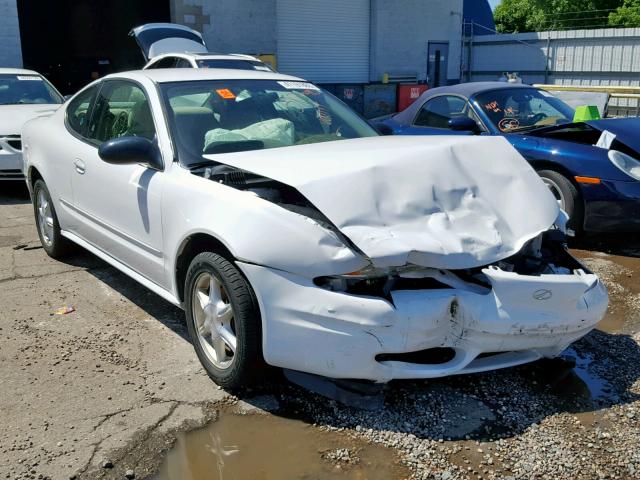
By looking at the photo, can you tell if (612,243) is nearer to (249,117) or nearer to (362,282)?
(249,117)

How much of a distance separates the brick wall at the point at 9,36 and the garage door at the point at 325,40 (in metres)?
7.90

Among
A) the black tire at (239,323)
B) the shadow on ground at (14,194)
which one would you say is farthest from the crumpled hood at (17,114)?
the black tire at (239,323)

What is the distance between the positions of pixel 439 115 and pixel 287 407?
4.75 metres

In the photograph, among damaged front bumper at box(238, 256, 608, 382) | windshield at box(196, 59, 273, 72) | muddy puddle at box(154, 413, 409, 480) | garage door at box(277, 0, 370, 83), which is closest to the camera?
muddy puddle at box(154, 413, 409, 480)

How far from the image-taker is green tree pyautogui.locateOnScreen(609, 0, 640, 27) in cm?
3247

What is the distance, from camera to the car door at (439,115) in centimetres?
680

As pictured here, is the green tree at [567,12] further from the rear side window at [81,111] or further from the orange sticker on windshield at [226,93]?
the orange sticker on windshield at [226,93]

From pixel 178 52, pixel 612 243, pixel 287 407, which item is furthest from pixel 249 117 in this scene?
pixel 178 52

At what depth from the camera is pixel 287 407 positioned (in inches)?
125

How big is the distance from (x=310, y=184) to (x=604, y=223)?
3567 millimetres

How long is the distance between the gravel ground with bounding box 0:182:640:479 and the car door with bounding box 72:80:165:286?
0.51 meters

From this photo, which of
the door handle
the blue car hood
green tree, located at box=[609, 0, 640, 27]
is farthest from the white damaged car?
green tree, located at box=[609, 0, 640, 27]

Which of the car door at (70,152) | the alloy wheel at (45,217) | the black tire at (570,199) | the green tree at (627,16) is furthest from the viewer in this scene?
the green tree at (627,16)

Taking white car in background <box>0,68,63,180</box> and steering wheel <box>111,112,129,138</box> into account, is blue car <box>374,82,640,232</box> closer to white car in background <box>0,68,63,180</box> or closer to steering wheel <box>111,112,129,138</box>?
steering wheel <box>111,112,129,138</box>
